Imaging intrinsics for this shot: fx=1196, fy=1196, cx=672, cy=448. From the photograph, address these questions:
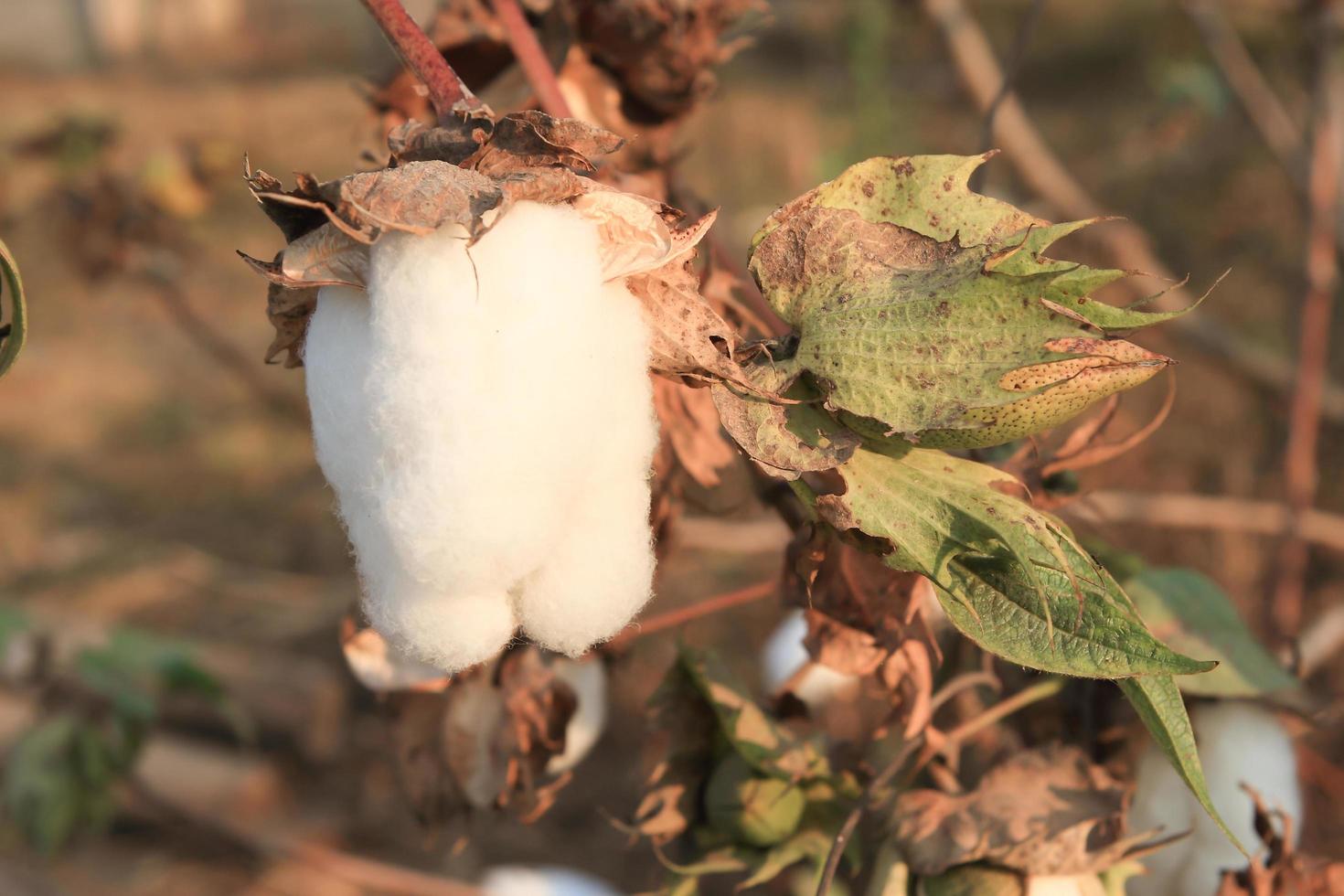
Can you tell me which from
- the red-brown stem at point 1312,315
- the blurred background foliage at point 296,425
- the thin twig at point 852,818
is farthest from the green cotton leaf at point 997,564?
the red-brown stem at point 1312,315

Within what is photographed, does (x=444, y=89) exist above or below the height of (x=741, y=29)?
above

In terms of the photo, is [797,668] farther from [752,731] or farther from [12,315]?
[12,315]

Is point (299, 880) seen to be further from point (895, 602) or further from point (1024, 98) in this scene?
point (1024, 98)

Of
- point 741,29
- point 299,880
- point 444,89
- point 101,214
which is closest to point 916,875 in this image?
point 444,89

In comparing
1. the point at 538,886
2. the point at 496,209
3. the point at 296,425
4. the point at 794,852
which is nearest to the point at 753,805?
the point at 794,852

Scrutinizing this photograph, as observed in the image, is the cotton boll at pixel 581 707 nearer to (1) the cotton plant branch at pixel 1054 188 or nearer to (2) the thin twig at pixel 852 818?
(2) the thin twig at pixel 852 818
